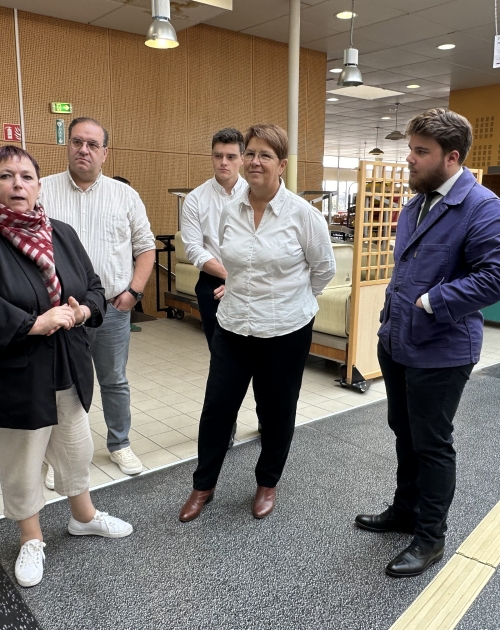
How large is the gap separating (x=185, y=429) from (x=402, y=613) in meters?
1.78

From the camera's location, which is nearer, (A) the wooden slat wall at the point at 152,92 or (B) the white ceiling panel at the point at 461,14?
(A) the wooden slat wall at the point at 152,92

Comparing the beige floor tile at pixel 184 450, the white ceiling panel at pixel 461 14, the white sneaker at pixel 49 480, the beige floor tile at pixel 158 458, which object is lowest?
the beige floor tile at pixel 184 450

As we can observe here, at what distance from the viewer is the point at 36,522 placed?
1985 millimetres

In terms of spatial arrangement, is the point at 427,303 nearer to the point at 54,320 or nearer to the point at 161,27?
the point at 54,320

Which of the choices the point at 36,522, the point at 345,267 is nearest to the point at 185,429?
the point at 36,522

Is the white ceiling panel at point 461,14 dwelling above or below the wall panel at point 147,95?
above

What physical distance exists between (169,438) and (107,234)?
4.28 feet

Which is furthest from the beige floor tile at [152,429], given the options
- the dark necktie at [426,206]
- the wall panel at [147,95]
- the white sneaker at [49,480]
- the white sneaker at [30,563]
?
the wall panel at [147,95]

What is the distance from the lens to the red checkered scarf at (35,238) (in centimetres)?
169

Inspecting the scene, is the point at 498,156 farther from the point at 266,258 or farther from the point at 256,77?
the point at 266,258

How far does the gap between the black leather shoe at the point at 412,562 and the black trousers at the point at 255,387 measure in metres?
0.62

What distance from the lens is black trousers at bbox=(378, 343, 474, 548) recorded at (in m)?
1.85

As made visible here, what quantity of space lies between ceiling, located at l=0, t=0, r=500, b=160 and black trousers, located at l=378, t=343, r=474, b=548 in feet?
14.9

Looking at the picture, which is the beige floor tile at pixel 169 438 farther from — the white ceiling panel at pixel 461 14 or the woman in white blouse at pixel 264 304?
the white ceiling panel at pixel 461 14
